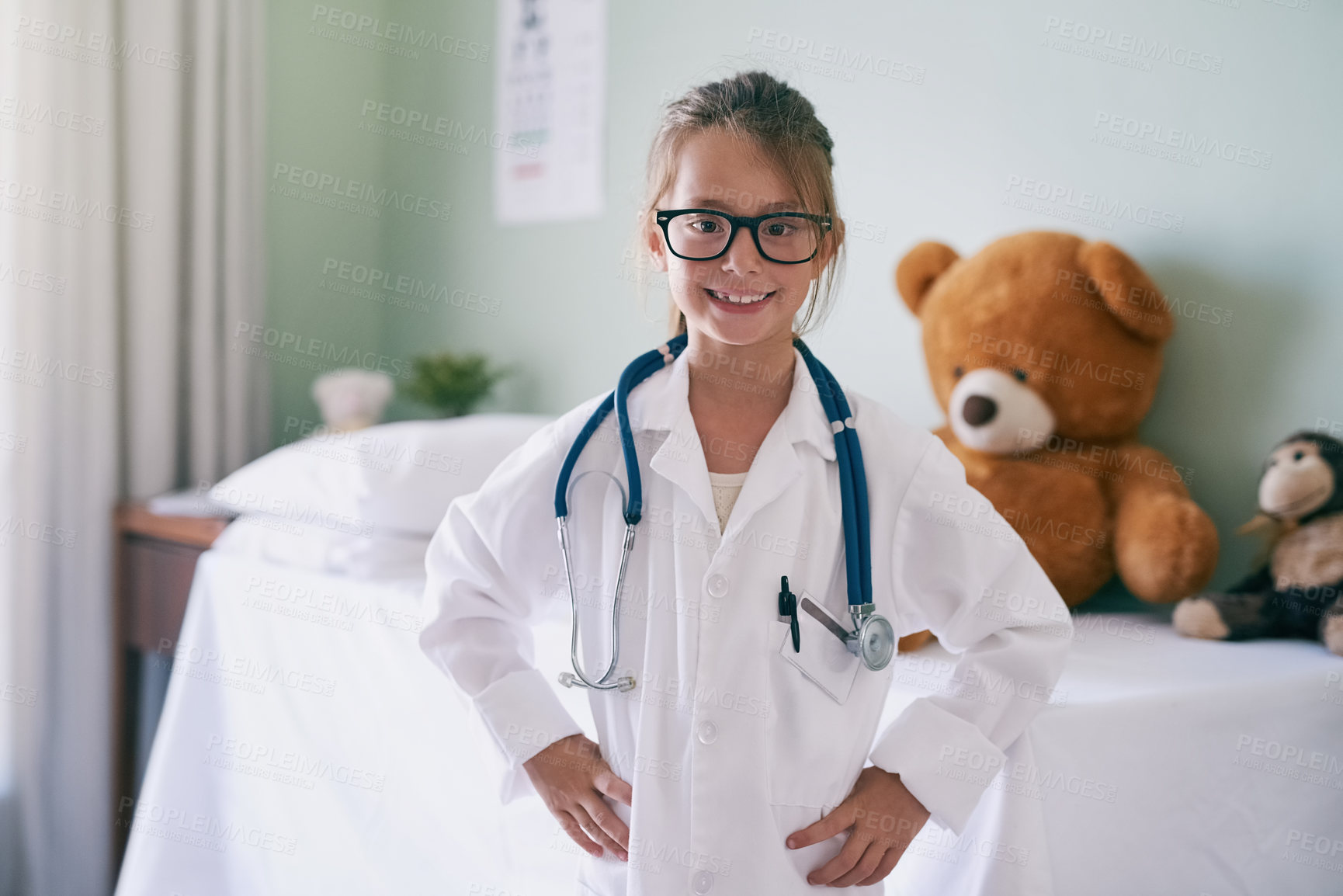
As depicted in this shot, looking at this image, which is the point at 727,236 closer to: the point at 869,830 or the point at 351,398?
the point at 869,830

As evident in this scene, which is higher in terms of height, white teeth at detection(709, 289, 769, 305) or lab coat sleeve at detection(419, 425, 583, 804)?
white teeth at detection(709, 289, 769, 305)

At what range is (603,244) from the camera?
2.22 m

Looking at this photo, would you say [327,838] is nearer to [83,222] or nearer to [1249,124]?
[83,222]

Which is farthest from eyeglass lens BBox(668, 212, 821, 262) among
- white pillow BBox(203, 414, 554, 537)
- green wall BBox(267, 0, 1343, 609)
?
white pillow BBox(203, 414, 554, 537)

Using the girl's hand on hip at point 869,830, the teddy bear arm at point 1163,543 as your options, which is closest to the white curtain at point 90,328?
the girl's hand on hip at point 869,830

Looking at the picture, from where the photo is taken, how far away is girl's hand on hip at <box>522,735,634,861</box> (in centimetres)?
87

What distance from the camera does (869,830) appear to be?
0.86 metres

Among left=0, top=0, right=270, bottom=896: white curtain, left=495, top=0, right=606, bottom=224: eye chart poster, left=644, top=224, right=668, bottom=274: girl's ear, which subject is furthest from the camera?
left=495, top=0, right=606, bottom=224: eye chart poster

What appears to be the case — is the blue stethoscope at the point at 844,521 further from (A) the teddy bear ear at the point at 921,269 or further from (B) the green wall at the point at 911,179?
(A) the teddy bear ear at the point at 921,269

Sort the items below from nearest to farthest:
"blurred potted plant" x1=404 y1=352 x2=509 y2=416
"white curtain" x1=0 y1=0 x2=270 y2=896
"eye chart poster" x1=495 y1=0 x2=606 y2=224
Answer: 1. "white curtain" x1=0 y1=0 x2=270 y2=896
2. "eye chart poster" x1=495 y1=0 x2=606 y2=224
3. "blurred potted plant" x1=404 y1=352 x2=509 y2=416

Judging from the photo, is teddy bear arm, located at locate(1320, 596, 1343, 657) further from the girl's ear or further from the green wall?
the girl's ear

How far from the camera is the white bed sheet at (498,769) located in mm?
1029

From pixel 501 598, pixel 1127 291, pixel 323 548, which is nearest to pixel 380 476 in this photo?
pixel 323 548

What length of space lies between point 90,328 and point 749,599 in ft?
5.48
